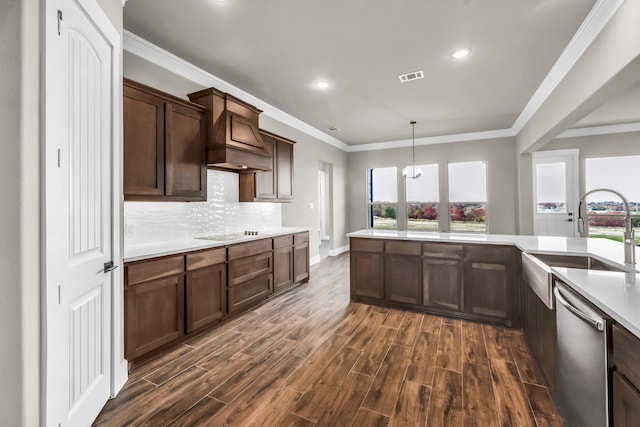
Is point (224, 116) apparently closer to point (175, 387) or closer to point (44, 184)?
point (44, 184)

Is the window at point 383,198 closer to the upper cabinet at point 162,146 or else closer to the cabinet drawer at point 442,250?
the cabinet drawer at point 442,250

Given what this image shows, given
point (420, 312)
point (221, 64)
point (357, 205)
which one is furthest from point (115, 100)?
point (357, 205)

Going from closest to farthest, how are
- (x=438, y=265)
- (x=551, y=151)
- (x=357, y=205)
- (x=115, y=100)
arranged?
(x=115, y=100), (x=438, y=265), (x=551, y=151), (x=357, y=205)

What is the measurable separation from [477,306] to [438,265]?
57 cm

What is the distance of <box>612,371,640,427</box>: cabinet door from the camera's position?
3.08 feet

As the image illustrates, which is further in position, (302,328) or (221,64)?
(221,64)

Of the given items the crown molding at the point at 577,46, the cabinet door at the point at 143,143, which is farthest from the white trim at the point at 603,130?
the cabinet door at the point at 143,143

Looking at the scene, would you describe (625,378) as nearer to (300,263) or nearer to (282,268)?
(282,268)

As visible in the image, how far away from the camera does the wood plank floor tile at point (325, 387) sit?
1.75m

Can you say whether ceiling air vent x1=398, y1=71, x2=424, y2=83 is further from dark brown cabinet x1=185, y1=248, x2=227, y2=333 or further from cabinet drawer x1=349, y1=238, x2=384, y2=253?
dark brown cabinet x1=185, y1=248, x2=227, y2=333

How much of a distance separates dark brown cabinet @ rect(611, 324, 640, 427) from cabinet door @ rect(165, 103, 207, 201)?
10.3 ft

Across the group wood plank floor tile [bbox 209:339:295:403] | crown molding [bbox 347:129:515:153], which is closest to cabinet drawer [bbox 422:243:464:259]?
wood plank floor tile [bbox 209:339:295:403]

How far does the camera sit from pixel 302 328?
2.94 m

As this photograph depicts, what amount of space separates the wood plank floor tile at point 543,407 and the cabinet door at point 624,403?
0.71 metres
